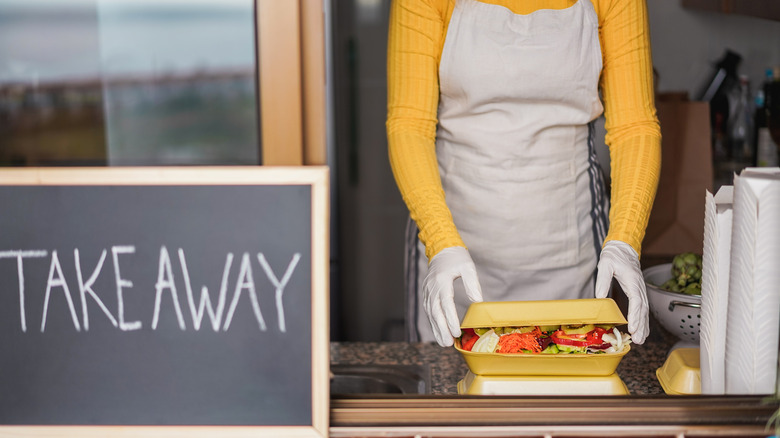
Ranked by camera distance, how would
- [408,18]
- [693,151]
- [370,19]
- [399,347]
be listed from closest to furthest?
[408,18] → [399,347] → [693,151] → [370,19]

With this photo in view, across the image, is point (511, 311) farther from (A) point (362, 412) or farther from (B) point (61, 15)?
(B) point (61, 15)

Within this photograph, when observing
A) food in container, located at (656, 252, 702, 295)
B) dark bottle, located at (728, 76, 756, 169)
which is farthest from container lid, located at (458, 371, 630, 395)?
dark bottle, located at (728, 76, 756, 169)

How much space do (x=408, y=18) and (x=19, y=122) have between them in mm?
1365

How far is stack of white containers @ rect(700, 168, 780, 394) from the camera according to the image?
710 mm

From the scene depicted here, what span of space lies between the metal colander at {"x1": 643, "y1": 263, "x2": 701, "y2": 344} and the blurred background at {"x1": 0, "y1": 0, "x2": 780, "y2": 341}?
0.70 metres

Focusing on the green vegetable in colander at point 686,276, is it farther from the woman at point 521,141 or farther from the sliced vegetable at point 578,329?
the sliced vegetable at point 578,329

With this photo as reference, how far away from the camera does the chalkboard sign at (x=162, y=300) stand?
0.69 meters

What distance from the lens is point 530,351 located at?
2.66 ft

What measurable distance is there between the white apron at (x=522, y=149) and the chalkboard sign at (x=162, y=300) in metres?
0.75

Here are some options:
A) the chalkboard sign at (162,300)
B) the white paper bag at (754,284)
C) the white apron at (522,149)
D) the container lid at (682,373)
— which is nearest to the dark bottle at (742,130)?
the white apron at (522,149)

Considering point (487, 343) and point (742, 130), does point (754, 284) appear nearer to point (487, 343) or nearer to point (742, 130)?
point (487, 343)

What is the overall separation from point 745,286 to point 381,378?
0.71 metres

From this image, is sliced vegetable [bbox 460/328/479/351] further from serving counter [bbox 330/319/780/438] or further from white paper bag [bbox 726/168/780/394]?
white paper bag [bbox 726/168/780/394]

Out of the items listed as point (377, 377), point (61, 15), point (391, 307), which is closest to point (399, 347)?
point (377, 377)
